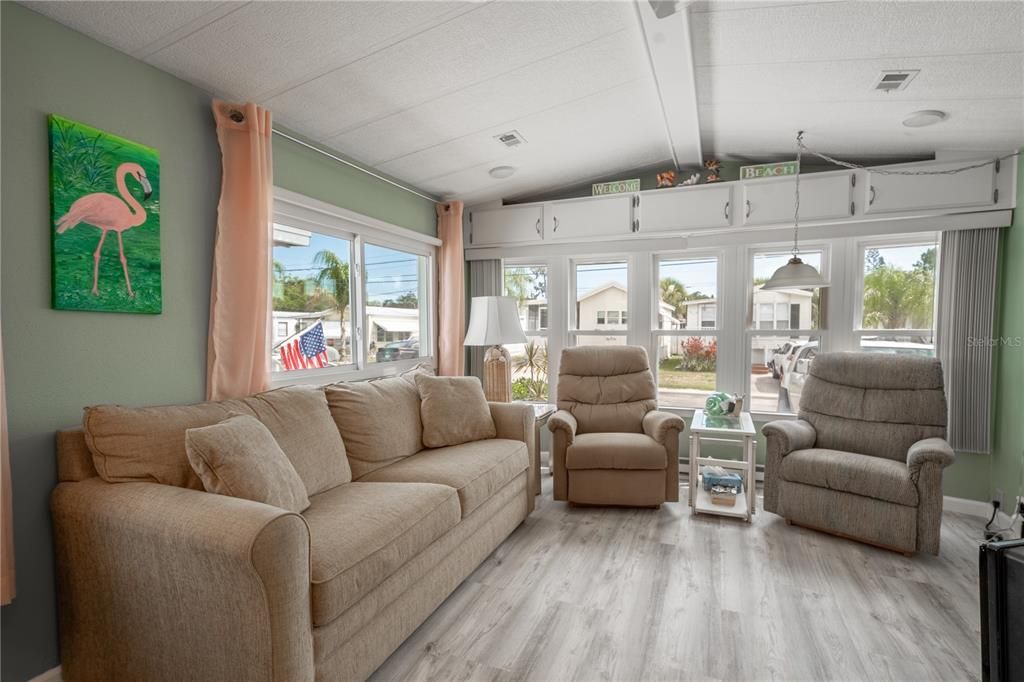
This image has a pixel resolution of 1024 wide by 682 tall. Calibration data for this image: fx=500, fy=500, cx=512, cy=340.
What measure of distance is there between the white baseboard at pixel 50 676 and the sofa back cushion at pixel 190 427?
72 cm

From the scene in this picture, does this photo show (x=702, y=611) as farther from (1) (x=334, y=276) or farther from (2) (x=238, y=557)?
(1) (x=334, y=276)

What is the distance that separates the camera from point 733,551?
2.71m

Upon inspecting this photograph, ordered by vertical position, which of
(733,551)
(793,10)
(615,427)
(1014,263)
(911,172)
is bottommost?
(733,551)

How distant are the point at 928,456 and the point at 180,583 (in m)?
3.29

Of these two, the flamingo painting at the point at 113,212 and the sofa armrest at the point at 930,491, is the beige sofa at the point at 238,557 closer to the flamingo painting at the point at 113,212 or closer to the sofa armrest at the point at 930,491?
the flamingo painting at the point at 113,212

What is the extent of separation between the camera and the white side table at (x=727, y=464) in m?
3.11

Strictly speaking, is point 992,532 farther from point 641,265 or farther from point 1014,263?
point 641,265

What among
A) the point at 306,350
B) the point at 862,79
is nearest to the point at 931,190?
the point at 862,79

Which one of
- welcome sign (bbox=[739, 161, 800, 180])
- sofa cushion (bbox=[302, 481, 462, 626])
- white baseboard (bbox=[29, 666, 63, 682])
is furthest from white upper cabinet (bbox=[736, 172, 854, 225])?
white baseboard (bbox=[29, 666, 63, 682])

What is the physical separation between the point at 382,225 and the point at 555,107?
4.56 ft

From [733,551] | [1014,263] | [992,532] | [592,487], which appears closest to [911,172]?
[1014,263]

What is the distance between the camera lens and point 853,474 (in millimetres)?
2748

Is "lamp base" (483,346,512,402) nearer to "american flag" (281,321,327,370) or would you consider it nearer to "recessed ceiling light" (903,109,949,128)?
"american flag" (281,321,327,370)

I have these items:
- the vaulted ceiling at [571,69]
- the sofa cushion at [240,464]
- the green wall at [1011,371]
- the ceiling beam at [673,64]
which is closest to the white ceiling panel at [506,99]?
the vaulted ceiling at [571,69]
